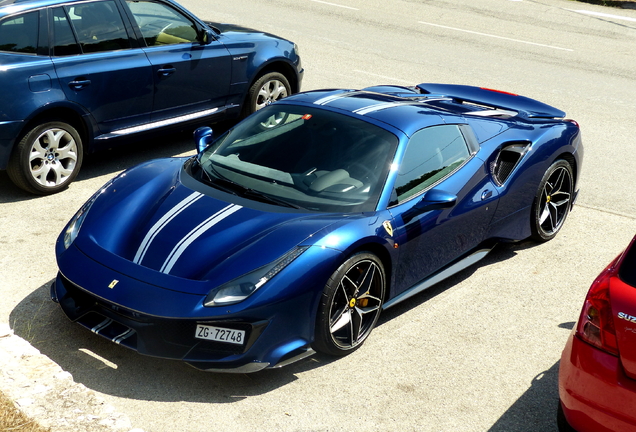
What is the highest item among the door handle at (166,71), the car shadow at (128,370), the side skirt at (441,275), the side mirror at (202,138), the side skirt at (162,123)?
the door handle at (166,71)

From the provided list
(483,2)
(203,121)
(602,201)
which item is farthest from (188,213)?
(483,2)

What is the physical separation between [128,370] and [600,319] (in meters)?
2.74

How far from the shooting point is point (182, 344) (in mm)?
4473

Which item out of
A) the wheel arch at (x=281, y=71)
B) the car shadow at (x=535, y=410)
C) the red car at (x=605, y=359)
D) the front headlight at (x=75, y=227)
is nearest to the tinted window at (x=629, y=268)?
the red car at (x=605, y=359)

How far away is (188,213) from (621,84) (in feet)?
31.9

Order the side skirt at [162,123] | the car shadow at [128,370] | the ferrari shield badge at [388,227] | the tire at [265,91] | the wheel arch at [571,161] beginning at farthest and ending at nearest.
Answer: the tire at [265,91] → the side skirt at [162,123] → the wheel arch at [571,161] → the ferrari shield badge at [388,227] → the car shadow at [128,370]

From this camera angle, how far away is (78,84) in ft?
24.2

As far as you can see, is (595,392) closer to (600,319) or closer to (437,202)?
(600,319)

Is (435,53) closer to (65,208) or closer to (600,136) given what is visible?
(600,136)

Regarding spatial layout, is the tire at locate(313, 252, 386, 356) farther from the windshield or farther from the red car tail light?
the red car tail light

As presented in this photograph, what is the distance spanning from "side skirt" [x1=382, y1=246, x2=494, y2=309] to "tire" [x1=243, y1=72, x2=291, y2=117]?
148 inches

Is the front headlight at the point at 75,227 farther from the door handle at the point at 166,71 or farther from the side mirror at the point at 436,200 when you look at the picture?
the door handle at the point at 166,71

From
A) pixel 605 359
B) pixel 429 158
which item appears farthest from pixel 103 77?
pixel 605 359

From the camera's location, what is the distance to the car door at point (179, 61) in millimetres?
8094
